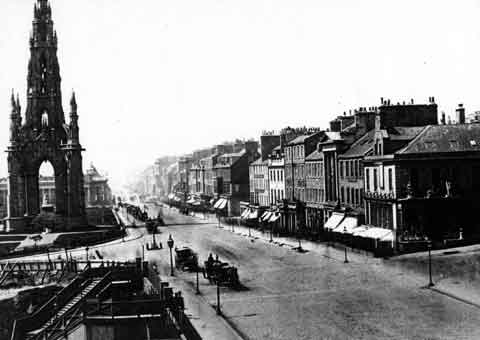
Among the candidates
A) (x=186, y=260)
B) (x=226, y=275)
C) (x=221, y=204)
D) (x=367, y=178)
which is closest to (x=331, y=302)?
(x=226, y=275)

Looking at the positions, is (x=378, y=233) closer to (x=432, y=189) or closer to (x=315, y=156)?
(x=432, y=189)

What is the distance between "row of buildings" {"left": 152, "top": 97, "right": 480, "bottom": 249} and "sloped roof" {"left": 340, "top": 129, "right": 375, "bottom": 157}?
14 centimetres

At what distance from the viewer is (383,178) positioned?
50594 millimetres

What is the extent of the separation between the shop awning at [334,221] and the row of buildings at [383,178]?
13 centimetres

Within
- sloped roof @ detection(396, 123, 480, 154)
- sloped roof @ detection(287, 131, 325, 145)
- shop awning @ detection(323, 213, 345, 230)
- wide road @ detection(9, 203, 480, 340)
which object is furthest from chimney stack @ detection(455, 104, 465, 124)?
sloped roof @ detection(287, 131, 325, 145)

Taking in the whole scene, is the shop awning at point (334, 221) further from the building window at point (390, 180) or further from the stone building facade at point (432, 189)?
the building window at point (390, 180)

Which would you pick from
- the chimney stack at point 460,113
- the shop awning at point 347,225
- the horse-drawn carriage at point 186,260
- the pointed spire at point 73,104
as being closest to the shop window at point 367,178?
the shop awning at point 347,225

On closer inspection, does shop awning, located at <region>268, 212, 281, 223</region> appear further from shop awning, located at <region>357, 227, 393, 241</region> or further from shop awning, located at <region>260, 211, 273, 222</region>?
shop awning, located at <region>357, 227, 393, 241</region>

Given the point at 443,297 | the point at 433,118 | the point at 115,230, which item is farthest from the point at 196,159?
the point at 443,297

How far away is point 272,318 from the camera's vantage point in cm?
3034

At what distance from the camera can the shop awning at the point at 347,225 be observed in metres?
55.6

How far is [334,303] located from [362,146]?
28.2 m

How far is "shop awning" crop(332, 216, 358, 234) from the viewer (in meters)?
55.6

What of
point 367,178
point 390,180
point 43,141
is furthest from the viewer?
point 43,141
